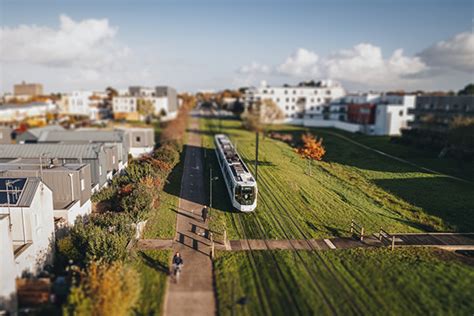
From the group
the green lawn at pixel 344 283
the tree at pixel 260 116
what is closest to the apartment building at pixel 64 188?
the green lawn at pixel 344 283

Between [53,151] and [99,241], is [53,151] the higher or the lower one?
the higher one

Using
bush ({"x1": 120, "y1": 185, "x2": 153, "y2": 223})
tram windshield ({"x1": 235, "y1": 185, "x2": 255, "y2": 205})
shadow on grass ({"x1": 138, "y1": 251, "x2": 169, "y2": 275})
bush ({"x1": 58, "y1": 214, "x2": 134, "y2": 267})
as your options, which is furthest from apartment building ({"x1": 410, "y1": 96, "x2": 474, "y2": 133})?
bush ({"x1": 58, "y1": 214, "x2": 134, "y2": 267})

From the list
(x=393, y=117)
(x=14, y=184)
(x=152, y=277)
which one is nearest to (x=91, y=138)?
(x=14, y=184)

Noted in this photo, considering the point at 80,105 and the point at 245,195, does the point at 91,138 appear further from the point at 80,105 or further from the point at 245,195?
the point at 80,105

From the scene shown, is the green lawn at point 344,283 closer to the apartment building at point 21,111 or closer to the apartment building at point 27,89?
the apartment building at point 21,111

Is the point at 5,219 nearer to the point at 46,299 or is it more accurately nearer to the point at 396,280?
the point at 46,299

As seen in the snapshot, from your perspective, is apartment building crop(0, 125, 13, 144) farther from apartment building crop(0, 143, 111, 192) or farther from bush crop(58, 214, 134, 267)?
bush crop(58, 214, 134, 267)
